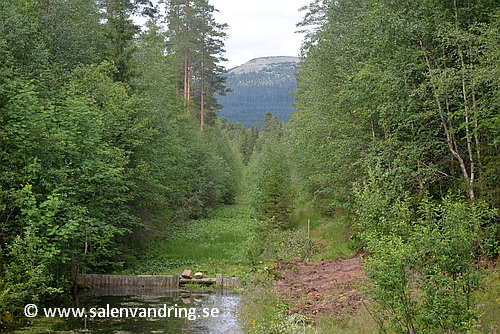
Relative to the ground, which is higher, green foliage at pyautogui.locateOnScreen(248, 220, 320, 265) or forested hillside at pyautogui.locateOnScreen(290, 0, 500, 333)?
forested hillside at pyautogui.locateOnScreen(290, 0, 500, 333)

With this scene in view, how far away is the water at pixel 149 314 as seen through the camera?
1347cm

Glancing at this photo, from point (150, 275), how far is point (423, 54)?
12.9 metres

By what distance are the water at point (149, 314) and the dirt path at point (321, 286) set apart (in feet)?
5.49

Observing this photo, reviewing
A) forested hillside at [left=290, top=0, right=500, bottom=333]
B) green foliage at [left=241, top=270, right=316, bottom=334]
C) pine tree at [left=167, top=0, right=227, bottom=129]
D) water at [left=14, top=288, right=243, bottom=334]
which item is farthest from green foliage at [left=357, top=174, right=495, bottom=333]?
pine tree at [left=167, top=0, right=227, bottom=129]

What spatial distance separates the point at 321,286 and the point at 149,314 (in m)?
4.97

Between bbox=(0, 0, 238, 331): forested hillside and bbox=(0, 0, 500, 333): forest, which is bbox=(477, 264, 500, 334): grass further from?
bbox=(0, 0, 238, 331): forested hillside

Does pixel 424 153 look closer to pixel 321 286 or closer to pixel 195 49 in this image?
pixel 321 286

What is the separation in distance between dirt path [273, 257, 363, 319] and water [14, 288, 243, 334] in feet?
5.49

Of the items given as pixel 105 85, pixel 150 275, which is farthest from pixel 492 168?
→ pixel 105 85

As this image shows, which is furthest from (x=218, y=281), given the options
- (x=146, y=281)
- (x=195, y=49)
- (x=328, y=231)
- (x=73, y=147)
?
(x=195, y=49)

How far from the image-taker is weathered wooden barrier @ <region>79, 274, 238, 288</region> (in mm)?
20062

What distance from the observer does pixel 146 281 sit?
67.4ft

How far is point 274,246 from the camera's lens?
2355 centimetres

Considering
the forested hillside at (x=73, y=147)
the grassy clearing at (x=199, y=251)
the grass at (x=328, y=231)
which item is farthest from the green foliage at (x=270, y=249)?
the forested hillside at (x=73, y=147)
